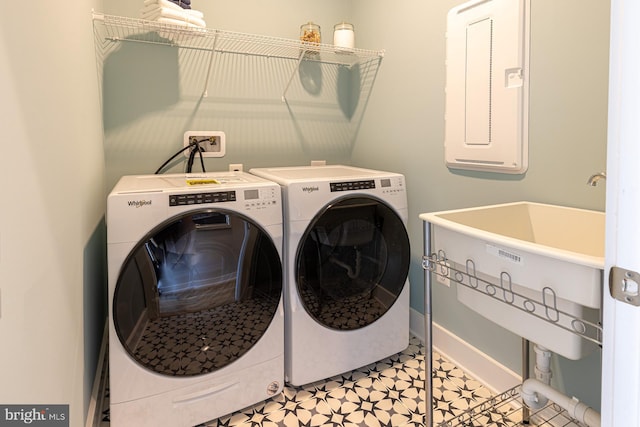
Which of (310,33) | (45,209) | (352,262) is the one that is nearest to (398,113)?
(310,33)

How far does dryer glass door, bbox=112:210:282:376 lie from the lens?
1.32 metres

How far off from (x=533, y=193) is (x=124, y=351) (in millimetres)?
1596

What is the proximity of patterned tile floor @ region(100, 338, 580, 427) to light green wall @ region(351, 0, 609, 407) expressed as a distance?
0.59 feet

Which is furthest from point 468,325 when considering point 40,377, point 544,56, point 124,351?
point 40,377

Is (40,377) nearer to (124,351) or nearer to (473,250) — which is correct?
(124,351)

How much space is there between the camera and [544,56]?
1376 mm

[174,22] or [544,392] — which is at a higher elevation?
[174,22]

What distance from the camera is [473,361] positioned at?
1.77m

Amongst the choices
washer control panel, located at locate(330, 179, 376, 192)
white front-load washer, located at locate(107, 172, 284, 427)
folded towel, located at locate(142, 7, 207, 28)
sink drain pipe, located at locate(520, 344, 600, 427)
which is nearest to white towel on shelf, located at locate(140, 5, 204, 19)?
folded towel, located at locate(142, 7, 207, 28)

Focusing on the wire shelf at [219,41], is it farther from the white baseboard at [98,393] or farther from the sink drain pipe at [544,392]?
the sink drain pipe at [544,392]

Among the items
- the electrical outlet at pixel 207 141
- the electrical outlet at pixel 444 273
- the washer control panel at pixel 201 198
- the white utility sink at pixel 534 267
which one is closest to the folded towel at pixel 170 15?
the electrical outlet at pixel 207 141

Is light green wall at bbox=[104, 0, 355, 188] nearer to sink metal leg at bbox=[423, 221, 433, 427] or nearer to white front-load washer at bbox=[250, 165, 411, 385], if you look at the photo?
white front-load washer at bbox=[250, 165, 411, 385]

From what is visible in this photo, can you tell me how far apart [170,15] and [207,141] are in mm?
672

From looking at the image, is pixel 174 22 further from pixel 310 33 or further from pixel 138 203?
pixel 138 203
